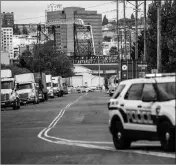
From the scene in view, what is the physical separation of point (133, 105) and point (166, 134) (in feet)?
5.83

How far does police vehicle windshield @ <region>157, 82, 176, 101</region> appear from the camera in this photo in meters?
16.2

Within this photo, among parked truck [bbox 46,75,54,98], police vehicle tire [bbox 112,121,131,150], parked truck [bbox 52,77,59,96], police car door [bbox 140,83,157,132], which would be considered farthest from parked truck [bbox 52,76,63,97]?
police car door [bbox 140,83,157,132]

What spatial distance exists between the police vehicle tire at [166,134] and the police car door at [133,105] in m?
1.12

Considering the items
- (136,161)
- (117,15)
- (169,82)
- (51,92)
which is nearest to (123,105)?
(169,82)

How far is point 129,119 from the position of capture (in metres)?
17.5

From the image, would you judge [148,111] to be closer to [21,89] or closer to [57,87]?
[21,89]

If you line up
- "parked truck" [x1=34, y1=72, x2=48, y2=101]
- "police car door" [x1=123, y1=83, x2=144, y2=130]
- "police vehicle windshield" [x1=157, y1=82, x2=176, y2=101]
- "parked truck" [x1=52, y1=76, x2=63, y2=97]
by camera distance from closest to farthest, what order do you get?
1. "police vehicle windshield" [x1=157, y1=82, x2=176, y2=101]
2. "police car door" [x1=123, y1=83, x2=144, y2=130]
3. "parked truck" [x1=34, y1=72, x2=48, y2=101]
4. "parked truck" [x1=52, y1=76, x2=63, y2=97]

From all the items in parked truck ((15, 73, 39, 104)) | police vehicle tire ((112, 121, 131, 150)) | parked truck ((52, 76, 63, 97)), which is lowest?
parked truck ((52, 76, 63, 97))

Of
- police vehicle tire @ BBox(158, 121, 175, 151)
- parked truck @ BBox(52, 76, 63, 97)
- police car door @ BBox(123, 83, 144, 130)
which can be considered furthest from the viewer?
parked truck @ BBox(52, 76, 63, 97)

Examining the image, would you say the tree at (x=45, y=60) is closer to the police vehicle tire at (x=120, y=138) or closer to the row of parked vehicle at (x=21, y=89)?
the row of parked vehicle at (x=21, y=89)

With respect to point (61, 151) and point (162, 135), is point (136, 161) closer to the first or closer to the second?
point (162, 135)

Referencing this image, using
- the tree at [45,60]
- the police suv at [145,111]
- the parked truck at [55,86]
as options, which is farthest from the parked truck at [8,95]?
the tree at [45,60]

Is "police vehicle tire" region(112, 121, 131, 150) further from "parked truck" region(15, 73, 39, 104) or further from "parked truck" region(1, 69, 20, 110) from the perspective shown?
"parked truck" region(15, 73, 39, 104)

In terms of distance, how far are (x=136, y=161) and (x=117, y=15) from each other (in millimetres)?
86378
